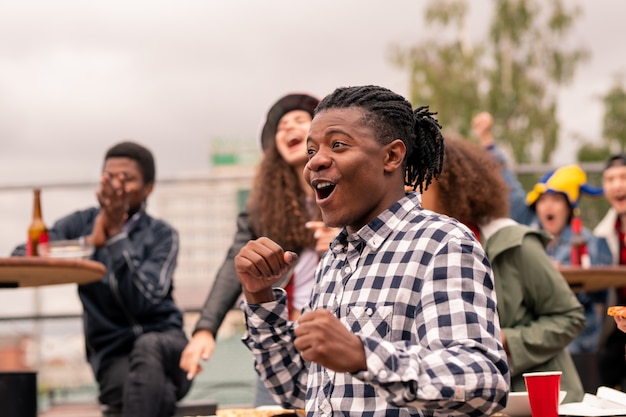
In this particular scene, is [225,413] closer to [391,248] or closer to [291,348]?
[291,348]

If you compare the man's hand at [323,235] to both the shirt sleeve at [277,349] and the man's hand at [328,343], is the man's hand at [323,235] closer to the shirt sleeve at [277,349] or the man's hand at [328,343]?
the shirt sleeve at [277,349]

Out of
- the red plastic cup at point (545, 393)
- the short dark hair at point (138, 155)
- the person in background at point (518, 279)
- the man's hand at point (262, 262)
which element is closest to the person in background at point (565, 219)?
the short dark hair at point (138, 155)

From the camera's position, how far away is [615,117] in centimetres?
4003

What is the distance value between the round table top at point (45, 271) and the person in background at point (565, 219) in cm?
297

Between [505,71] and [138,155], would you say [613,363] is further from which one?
[505,71]

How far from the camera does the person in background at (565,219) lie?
6773mm

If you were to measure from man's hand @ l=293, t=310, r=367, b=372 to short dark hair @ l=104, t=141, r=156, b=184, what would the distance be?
14.1 ft

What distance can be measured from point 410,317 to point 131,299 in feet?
11.6

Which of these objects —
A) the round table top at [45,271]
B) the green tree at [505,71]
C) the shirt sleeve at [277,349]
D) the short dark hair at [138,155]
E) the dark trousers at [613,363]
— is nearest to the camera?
the shirt sleeve at [277,349]

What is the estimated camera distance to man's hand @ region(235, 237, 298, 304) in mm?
2410

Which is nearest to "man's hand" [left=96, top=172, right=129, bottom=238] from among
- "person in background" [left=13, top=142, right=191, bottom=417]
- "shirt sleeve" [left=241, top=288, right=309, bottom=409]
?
"person in background" [left=13, top=142, right=191, bottom=417]

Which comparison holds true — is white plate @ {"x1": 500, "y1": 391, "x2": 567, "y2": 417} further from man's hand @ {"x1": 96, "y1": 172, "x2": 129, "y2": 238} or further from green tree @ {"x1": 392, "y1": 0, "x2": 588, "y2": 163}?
green tree @ {"x1": 392, "y1": 0, "x2": 588, "y2": 163}

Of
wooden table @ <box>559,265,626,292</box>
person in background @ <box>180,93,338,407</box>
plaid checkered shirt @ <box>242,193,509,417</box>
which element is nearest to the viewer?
plaid checkered shirt @ <box>242,193,509,417</box>

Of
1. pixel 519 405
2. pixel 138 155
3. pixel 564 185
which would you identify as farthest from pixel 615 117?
Result: pixel 519 405
